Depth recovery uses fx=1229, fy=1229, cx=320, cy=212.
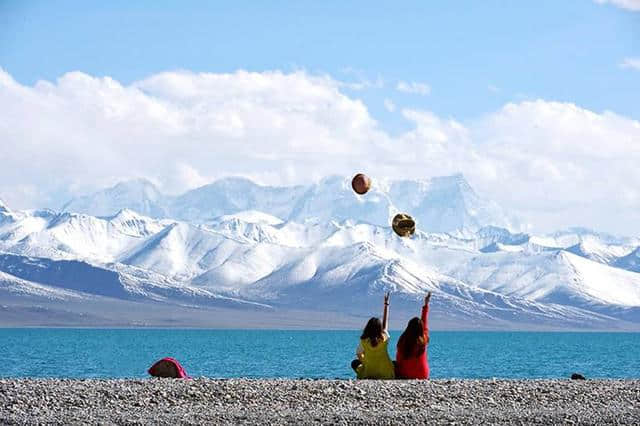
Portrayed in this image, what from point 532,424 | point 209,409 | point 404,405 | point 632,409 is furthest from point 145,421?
point 632,409

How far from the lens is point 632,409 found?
27.2 metres

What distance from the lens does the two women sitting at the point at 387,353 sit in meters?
30.4

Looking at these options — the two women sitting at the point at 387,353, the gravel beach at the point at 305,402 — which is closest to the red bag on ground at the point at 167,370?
the gravel beach at the point at 305,402

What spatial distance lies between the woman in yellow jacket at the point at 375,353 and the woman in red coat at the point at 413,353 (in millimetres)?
308

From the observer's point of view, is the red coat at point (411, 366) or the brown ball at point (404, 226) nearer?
the red coat at point (411, 366)

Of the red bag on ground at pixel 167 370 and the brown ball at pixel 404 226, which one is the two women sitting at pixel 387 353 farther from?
the red bag on ground at pixel 167 370

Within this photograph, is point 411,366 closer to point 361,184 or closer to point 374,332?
point 374,332

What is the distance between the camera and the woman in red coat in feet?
99.2

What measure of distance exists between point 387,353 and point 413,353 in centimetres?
65

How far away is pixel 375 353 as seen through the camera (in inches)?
1216

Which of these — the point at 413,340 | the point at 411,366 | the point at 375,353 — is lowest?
the point at 411,366

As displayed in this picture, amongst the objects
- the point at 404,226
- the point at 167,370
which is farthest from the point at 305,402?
the point at 404,226

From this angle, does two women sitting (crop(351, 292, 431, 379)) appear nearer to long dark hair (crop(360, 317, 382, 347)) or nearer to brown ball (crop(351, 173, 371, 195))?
long dark hair (crop(360, 317, 382, 347))

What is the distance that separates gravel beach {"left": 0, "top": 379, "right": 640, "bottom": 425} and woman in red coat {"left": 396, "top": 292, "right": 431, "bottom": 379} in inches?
48.6
